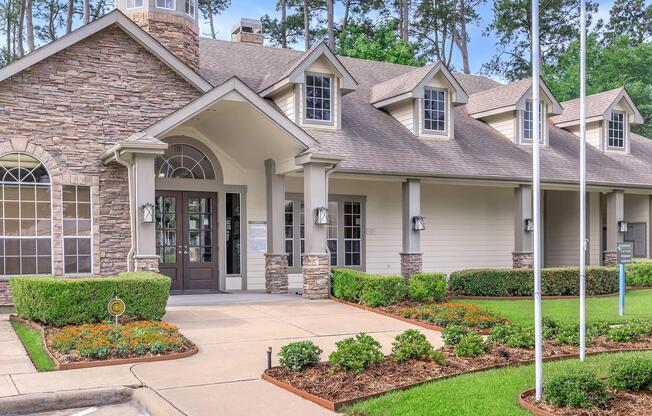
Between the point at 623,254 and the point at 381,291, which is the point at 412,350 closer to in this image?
the point at 381,291

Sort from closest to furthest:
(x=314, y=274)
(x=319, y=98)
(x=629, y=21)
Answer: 1. (x=314, y=274)
2. (x=319, y=98)
3. (x=629, y=21)

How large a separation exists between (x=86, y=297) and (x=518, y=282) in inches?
417

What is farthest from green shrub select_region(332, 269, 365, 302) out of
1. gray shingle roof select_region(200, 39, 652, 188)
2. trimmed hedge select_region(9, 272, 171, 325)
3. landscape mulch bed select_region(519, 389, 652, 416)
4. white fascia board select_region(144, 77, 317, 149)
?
landscape mulch bed select_region(519, 389, 652, 416)

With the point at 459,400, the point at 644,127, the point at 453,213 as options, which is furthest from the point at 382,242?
the point at 644,127

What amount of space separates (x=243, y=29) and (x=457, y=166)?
9255mm

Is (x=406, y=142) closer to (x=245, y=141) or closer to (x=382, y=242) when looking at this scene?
(x=382, y=242)

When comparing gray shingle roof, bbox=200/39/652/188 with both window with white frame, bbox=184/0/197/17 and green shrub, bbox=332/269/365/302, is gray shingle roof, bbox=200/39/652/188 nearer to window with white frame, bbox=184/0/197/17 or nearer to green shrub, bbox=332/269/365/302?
window with white frame, bbox=184/0/197/17

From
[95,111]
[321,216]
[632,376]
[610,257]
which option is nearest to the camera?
[632,376]

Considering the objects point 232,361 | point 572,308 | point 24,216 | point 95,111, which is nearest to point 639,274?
point 572,308

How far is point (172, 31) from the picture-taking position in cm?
1750

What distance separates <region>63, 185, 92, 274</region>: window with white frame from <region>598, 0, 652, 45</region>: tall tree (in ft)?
117

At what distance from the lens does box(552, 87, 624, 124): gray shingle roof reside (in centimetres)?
2333

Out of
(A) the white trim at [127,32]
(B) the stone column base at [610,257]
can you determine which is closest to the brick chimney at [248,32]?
(A) the white trim at [127,32]

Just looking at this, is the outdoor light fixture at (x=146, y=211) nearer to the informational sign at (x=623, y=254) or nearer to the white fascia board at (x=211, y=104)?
the white fascia board at (x=211, y=104)
